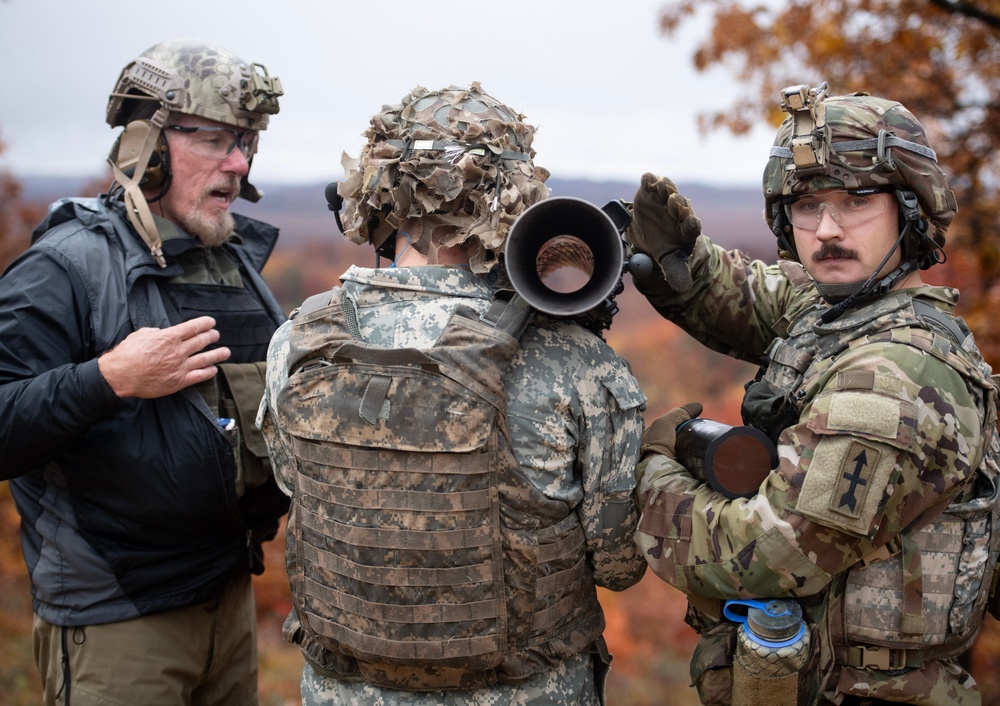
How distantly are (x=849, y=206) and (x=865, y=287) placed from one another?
298 mm

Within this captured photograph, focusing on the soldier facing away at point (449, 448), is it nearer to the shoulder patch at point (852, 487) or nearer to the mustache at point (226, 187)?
the shoulder patch at point (852, 487)

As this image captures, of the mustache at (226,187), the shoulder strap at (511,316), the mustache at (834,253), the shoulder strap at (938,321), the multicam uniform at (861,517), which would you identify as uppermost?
the mustache at (834,253)

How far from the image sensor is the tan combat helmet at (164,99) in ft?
13.2

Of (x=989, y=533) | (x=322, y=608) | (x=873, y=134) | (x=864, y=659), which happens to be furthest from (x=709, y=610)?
(x=873, y=134)

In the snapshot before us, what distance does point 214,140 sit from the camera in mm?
4168

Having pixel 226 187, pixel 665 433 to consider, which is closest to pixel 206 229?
pixel 226 187

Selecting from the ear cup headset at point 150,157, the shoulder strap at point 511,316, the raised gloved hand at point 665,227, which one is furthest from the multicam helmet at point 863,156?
the ear cup headset at point 150,157

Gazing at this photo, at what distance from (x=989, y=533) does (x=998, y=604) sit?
386mm

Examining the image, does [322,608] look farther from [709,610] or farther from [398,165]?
[398,165]

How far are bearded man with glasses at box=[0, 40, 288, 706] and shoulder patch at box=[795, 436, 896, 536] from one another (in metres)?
2.37

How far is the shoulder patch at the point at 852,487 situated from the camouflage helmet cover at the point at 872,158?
3.10 ft

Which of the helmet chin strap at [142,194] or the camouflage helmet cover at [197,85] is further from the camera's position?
the camouflage helmet cover at [197,85]

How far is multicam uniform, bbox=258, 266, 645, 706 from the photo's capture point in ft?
8.84

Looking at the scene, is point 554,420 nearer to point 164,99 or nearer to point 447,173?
point 447,173
